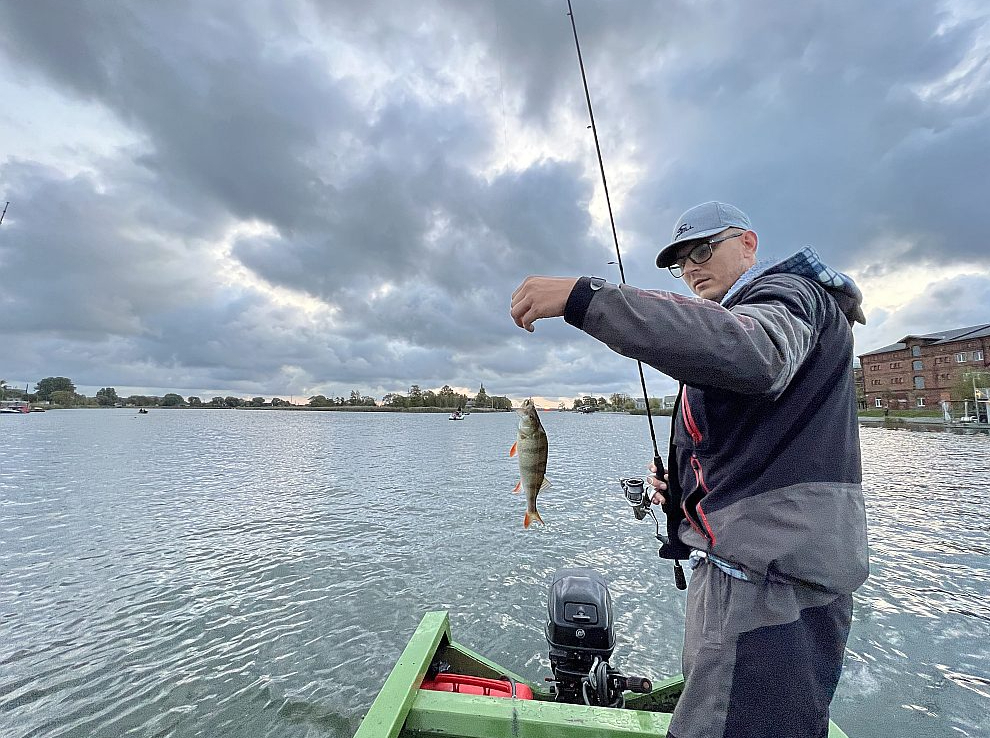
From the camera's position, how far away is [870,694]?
198 inches

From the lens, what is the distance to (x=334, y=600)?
7.41 m

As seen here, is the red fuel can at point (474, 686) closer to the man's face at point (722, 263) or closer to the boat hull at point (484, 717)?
the boat hull at point (484, 717)

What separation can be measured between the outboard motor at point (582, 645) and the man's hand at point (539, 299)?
9.28 feet

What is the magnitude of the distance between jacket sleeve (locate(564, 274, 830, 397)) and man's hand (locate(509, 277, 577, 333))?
41 millimetres

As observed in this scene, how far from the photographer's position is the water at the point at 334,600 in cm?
493

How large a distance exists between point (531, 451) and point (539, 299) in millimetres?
2828

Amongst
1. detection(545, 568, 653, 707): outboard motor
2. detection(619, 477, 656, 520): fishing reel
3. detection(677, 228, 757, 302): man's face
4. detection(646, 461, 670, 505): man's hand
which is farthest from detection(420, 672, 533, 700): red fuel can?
detection(677, 228, 757, 302): man's face

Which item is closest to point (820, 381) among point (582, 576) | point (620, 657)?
point (582, 576)

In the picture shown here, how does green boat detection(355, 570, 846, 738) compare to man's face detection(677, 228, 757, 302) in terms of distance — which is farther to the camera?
green boat detection(355, 570, 846, 738)

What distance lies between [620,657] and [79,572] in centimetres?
956

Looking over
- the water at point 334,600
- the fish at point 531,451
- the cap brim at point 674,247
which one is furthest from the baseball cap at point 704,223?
the water at point 334,600

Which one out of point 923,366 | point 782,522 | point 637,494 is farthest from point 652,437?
point 923,366

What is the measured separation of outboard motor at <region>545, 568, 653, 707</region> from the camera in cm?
323

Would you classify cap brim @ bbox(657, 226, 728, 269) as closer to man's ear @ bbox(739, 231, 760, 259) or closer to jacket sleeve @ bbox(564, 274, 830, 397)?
man's ear @ bbox(739, 231, 760, 259)
